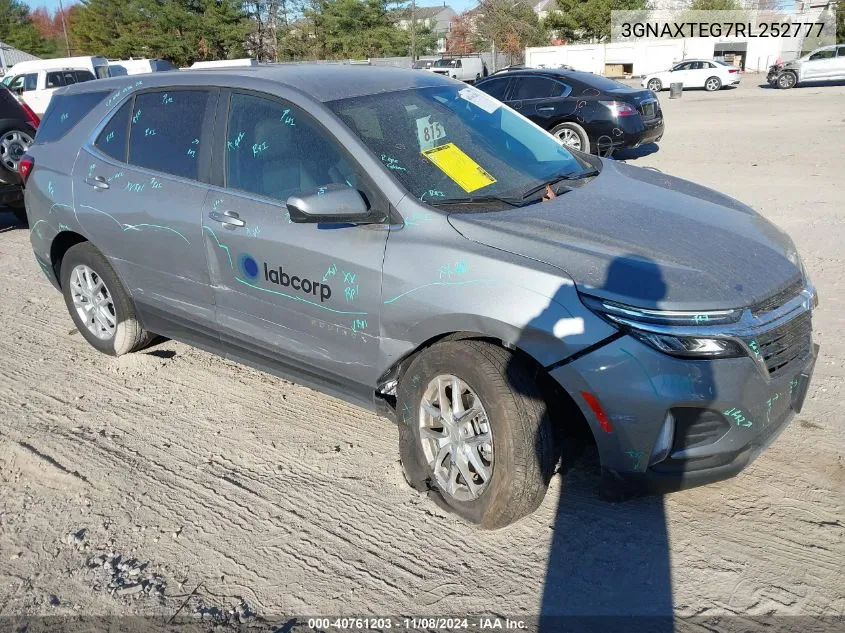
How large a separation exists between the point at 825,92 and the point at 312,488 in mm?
28436

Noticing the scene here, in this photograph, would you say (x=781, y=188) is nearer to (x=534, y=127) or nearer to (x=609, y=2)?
(x=534, y=127)

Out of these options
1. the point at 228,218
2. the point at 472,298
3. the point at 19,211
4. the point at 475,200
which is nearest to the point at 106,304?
the point at 228,218

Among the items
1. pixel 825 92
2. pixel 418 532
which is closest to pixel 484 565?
pixel 418 532

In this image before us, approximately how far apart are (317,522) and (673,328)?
1727 mm

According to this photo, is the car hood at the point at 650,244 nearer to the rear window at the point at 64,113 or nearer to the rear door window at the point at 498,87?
the rear window at the point at 64,113

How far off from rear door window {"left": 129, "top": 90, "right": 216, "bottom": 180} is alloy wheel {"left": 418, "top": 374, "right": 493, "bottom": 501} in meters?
1.91

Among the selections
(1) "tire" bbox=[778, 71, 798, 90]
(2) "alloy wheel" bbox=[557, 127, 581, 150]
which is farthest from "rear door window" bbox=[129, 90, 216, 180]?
(1) "tire" bbox=[778, 71, 798, 90]

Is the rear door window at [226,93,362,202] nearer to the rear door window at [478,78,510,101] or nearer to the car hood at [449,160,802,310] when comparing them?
the car hood at [449,160,802,310]

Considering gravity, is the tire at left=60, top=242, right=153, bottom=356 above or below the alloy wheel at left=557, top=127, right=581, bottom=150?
below

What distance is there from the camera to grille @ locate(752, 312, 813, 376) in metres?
2.86

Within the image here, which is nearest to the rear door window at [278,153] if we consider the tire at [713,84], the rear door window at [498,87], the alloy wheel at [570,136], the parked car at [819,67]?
A: the alloy wheel at [570,136]

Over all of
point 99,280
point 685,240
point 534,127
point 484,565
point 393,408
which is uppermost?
point 534,127

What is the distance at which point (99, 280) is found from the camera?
4.93m

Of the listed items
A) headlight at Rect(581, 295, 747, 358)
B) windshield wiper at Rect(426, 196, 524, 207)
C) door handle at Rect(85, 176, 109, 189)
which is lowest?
headlight at Rect(581, 295, 747, 358)
